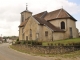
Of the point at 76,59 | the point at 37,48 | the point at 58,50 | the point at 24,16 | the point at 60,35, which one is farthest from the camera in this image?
the point at 24,16

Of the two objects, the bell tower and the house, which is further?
the bell tower

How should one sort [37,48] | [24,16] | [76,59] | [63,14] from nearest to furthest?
[76,59] < [37,48] < [63,14] < [24,16]

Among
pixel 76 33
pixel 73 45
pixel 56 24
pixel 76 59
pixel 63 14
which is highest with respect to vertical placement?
pixel 63 14

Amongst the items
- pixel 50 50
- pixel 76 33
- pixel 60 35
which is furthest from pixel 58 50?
pixel 76 33

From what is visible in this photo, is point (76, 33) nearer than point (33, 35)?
No

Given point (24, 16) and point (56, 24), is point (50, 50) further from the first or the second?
point (24, 16)

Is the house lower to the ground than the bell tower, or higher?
lower

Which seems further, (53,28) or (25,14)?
(25,14)

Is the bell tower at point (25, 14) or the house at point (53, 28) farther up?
the bell tower at point (25, 14)

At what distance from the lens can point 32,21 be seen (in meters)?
32.5

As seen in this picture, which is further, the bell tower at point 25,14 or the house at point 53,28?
the bell tower at point 25,14

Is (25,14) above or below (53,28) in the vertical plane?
above

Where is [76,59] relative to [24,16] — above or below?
below

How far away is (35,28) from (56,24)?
20.8 feet
